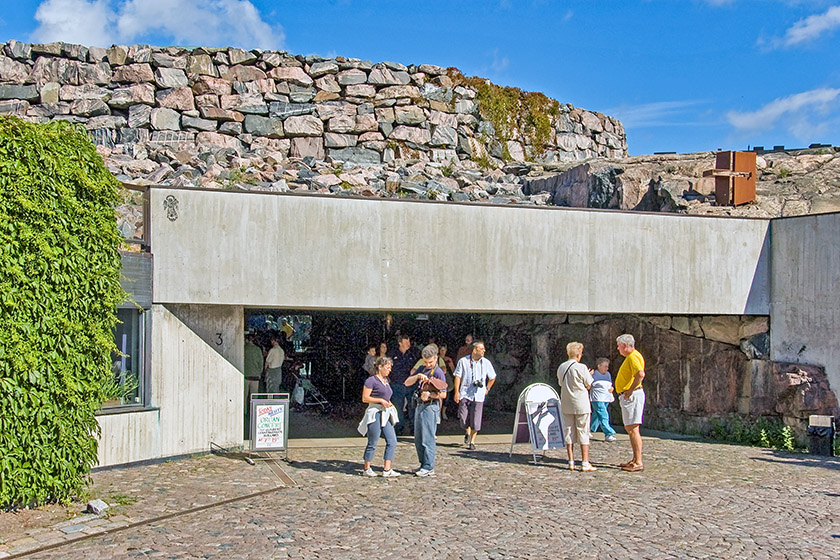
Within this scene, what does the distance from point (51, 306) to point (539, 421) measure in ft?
20.5

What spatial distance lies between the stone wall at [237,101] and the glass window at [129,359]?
11.1 metres

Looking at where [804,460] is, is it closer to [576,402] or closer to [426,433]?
[576,402]

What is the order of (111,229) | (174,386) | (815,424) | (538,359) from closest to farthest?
1. (111,229)
2. (174,386)
3. (815,424)
4. (538,359)

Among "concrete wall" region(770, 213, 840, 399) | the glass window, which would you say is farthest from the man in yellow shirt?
the glass window

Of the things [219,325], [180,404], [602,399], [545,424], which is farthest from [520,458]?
[180,404]

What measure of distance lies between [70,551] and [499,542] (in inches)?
137

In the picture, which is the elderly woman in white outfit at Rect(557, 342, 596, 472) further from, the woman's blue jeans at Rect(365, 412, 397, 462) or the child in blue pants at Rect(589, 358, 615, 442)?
the child in blue pants at Rect(589, 358, 615, 442)

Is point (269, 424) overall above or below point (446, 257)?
below

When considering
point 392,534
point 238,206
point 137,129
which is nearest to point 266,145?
point 137,129

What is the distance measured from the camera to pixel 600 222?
532 inches

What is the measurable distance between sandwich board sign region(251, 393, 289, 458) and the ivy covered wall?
2.80 metres

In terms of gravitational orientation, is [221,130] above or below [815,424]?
above

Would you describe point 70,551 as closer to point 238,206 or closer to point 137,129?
point 238,206

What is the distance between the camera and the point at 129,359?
11211 millimetres
